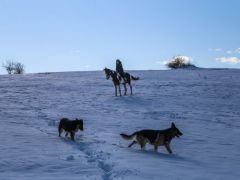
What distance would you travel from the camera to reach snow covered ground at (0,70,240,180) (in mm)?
11992

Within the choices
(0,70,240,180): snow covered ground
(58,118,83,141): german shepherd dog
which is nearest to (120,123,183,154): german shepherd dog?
(0,70,240,180): snow covered ground

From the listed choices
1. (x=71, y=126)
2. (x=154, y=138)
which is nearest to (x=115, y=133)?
(x=71, y=126)

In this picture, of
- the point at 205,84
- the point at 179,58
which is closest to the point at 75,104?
the point at 205,84

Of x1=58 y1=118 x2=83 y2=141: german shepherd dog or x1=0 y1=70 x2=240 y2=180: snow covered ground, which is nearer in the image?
x1=0 y1=70 x2=240 y2=180: snow covered ground

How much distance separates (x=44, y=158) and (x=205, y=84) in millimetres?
30853

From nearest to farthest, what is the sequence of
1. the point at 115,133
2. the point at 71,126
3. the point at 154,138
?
1. the point at 154,138
2. the point at 71,126
3. the point at 115,133

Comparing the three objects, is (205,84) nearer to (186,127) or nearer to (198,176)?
(186,127)

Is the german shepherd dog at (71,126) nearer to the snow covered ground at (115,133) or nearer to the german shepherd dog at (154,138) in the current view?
the snow covered ground at (115,133)

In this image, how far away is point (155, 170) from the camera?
12.1m

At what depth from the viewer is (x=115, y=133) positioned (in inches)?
728

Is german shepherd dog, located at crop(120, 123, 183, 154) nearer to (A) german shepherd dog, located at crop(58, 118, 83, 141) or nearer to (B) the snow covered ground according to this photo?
(B) the snow covered ground

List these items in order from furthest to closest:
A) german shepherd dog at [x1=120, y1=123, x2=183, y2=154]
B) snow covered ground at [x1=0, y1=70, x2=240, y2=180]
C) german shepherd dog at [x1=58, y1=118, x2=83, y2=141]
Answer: german shepherd dog at [x1=58, y1=118, x2=83, y2=141] < german shepherd dog at [x1=120, y1=123, x2=183, y2=154] < snow covered ground at [x1=0, y1=70, x2=240, y2=180]

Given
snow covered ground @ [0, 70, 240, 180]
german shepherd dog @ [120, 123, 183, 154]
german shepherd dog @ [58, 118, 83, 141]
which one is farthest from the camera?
german shepherd dog @ [58, 118, 83, 141]

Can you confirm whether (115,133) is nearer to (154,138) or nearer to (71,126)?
(71,126)
